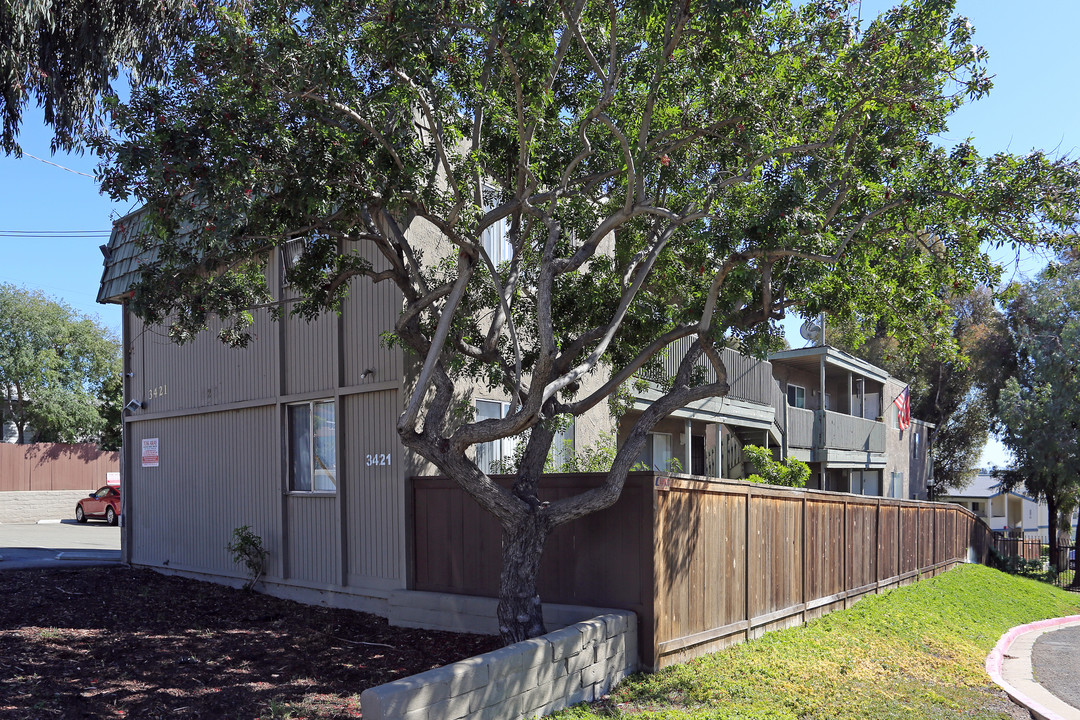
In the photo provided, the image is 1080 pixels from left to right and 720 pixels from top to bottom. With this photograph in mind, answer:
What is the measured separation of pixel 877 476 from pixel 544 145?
92.0 ft

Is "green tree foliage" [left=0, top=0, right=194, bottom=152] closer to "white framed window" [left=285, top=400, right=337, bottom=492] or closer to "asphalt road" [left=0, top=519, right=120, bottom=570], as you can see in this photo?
"white framed window" [left=285, top=400, right=337, bottom=492]

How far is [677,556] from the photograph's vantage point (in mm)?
8867

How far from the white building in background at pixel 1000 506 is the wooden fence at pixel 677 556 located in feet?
150

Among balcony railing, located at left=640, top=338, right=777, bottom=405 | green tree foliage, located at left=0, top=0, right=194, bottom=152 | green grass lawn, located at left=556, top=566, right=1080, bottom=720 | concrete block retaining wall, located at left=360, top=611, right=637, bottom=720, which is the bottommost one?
green grass lawn, located at left=556, top=566, right=1080, bottom=720

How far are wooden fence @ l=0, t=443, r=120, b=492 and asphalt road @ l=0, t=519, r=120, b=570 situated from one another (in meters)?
2.65

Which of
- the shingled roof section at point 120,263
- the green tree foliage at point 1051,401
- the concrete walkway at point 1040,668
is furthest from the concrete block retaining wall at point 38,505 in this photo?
the green tree foliage at point 1051,401

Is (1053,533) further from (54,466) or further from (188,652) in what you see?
(54,466)

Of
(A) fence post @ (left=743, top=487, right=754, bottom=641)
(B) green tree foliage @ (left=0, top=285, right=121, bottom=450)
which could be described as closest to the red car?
(B) green tree foliage @ (left=0, top=285, right=121, bottom=450)

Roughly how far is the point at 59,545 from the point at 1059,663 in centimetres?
1976

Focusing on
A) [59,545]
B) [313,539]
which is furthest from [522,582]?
[59,545]

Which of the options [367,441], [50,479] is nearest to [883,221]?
[367,441]

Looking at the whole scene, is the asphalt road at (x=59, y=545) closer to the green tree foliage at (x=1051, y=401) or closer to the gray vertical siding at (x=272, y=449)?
the gray vertical siding at (x=272, y=449)

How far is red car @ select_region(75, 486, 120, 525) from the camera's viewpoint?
98.1ft

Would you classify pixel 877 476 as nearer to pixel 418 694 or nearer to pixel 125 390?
pixel 125 390
